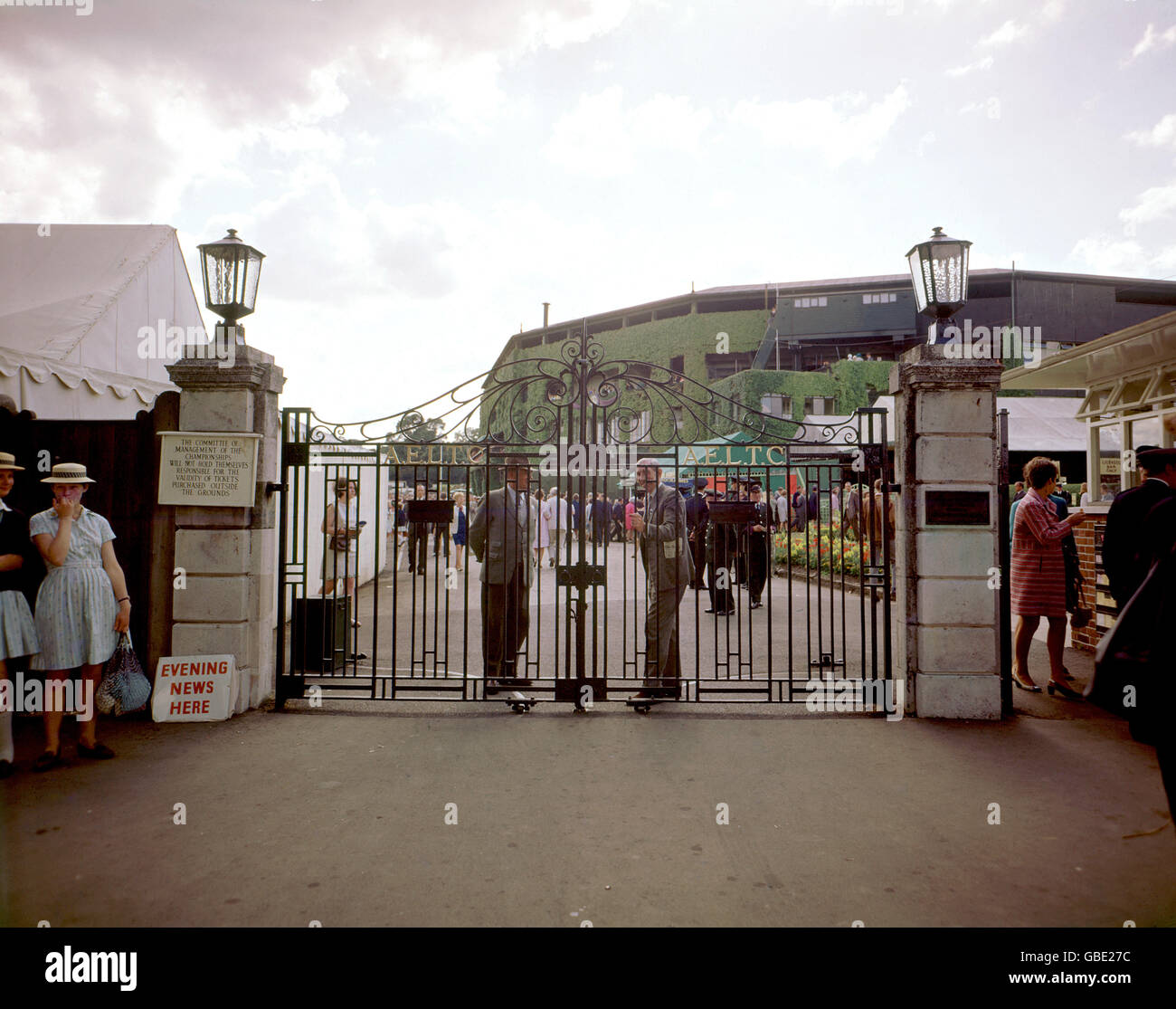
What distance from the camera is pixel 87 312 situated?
8875 mm

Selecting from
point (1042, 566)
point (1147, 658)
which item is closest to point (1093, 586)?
point (1042, 566)

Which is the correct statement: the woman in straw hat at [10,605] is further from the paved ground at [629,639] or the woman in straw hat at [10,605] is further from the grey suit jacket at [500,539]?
the grey suit jacket at [500,539]

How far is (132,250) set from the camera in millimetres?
10695

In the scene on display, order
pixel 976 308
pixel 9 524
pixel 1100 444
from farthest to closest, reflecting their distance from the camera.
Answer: pixel 976 308
pixel 1100 444
pixel 9 524

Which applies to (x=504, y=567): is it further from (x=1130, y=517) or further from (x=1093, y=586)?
(x=1093, y=586)

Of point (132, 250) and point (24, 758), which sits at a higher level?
point (132, 250)

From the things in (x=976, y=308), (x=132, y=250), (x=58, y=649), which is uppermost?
(x=976, y=308)

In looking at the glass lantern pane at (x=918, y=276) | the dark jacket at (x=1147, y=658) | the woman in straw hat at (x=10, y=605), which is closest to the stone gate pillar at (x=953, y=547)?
the glass lantern pane at (x=918, y=276)

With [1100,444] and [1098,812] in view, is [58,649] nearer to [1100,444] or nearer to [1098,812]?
[1098,812]

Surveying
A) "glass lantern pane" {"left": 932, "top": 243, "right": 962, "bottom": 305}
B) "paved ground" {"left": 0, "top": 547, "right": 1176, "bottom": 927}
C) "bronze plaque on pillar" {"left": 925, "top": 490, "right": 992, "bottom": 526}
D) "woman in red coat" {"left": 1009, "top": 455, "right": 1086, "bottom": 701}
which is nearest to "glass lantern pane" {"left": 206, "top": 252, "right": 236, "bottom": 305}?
"paved ground" {"left": 0, "top": 547, "right": 1176, "bottom": 927}

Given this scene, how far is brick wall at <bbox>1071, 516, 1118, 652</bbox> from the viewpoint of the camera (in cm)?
788

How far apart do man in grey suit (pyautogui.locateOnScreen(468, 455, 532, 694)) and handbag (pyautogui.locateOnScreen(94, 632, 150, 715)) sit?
2670mm
